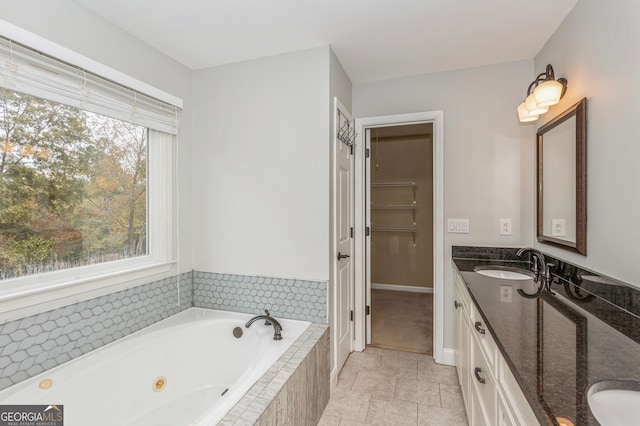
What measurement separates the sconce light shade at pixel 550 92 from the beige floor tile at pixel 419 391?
6.68 feet

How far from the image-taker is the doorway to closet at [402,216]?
4.35m

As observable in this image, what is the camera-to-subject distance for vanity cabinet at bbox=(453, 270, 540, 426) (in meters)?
0.88

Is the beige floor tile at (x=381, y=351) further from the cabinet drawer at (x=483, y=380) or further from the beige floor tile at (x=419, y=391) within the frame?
the cabinet drawer at (x=483, y=380)

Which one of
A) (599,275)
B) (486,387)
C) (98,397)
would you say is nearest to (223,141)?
(98,397)

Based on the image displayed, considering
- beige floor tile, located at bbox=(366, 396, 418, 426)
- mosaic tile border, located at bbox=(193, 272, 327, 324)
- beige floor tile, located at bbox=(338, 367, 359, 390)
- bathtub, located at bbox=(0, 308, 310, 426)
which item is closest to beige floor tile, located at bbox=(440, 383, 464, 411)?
beige floor tile, located at bbox=(366, 396, 418, 426)

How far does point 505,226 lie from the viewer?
2303mm

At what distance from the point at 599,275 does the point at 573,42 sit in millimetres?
1304

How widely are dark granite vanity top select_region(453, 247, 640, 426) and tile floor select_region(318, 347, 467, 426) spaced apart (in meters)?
0.91

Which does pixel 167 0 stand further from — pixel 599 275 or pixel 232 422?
pixel 599 275

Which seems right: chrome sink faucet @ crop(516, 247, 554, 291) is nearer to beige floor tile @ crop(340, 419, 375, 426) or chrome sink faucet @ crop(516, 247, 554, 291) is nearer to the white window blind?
beige floor tile @ crop(340, 419, 375, 426)

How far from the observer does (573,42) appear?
167 centimetres

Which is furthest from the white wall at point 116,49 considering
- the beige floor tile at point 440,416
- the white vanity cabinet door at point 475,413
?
the white vanity cabinet door at point 475,413

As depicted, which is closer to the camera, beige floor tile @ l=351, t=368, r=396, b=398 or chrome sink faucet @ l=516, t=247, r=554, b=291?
chrome sink faucet @ l=516, t=247, r=554, b=291

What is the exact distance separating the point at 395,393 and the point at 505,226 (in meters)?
1.51
